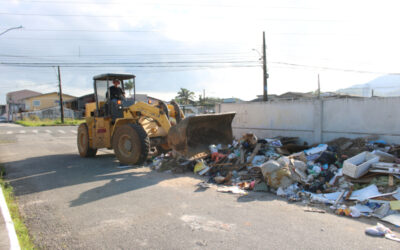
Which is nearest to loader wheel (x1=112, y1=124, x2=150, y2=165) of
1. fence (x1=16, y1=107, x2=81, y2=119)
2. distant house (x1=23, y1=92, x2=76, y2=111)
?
fence (x1=16, y1=107, x2=81, y2=119)

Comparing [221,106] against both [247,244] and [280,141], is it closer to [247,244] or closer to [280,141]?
[280,141]

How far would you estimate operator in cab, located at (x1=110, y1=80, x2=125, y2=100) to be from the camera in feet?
31.6

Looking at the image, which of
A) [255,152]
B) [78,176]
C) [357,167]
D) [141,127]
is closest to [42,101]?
[78,176]

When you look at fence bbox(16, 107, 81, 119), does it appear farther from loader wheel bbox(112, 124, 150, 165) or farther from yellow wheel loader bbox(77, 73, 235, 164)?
loader wheel bbox(112, 124, 150, 165)

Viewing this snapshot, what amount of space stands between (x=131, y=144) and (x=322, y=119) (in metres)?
6.09

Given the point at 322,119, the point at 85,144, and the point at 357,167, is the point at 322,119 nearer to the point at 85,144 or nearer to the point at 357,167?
the point at 357,167

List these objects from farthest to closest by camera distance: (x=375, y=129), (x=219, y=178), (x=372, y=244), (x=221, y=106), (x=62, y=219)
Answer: (x=221, y=106)
(x=375, y=129)
(x=219, y=178)
(x=62, y=219)
(x=372, y=244)

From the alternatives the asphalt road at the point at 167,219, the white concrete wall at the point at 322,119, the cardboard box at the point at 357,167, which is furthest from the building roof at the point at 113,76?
the cardboard box at the point at 357,167

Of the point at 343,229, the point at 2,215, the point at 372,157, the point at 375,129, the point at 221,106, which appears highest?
the point at 221,106

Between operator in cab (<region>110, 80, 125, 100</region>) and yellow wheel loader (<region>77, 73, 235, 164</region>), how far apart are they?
14 cm

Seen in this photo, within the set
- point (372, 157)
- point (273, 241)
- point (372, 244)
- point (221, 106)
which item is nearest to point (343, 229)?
point (372, 244)

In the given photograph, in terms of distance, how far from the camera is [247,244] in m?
3.56

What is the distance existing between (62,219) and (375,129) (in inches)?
313

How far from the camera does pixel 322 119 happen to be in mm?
8930
